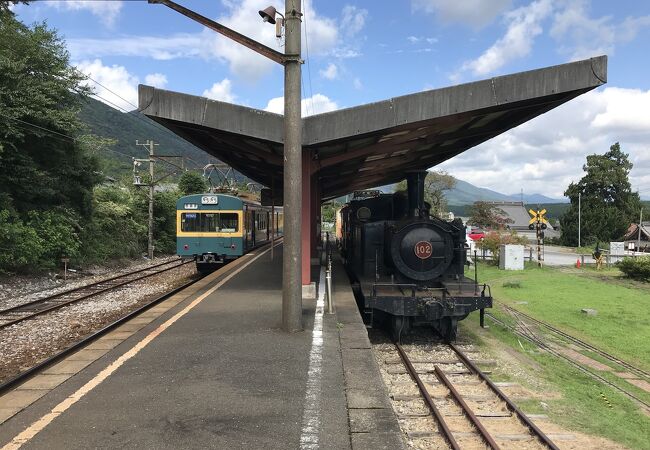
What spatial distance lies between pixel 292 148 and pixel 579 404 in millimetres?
5592

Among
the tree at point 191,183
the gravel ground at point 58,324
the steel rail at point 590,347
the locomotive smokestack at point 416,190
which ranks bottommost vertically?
the steel rail at point 590,347

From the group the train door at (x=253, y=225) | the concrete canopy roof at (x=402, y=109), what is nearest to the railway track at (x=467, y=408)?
the concrete canopy roof at (x=402, y=109)

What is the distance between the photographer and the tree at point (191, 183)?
39344 mm

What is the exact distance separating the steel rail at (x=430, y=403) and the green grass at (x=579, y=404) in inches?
51.3

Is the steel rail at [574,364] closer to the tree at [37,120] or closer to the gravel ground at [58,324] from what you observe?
the gravel ground at [58,324]

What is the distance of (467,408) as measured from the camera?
6305 mm

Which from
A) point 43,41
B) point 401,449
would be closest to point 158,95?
point 401,449

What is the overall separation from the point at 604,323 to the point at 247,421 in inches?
471

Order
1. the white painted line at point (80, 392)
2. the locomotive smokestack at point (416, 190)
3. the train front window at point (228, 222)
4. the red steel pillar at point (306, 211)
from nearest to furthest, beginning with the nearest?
the white painted line at point (80, 392) → the red steel pillar at point (306, 211) → the locomotive smokestack at point (416, 190) → the train front window at point (228, 222)

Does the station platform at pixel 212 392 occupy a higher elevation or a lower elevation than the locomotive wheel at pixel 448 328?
higher

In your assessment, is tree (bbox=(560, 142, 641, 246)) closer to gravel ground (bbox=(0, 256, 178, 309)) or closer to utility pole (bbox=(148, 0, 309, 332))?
gravel ground (bbox=(0, 256, 178, 309))

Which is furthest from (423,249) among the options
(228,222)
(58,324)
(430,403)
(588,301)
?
(228,222)

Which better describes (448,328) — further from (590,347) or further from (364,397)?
(364,397)

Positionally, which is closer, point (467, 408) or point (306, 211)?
Result: point (467, 408)
